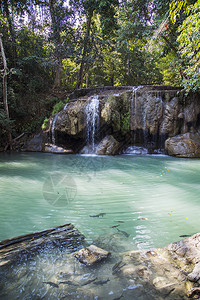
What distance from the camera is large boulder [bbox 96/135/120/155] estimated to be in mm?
11008

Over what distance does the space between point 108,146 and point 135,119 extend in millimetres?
2612

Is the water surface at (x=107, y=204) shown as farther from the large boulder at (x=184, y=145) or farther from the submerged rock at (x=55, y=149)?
the submerged rock at (x=55, y=149)

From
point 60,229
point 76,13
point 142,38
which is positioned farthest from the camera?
point 76,13

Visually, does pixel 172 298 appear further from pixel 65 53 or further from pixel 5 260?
pixel 65 53

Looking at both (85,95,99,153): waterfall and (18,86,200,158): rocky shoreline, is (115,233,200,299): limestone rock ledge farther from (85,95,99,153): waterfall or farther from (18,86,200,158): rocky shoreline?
(85,95,99,153): waterfall

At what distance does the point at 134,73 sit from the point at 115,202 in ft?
63.8

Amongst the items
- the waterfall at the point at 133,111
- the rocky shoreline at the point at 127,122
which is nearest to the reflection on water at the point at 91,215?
the rocky shoreline at the point at 127,122

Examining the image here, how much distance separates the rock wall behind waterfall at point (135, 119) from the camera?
452 inches

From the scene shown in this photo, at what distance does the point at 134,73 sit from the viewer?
67.6 feet

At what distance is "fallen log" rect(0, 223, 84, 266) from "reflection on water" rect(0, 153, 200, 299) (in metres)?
0.12

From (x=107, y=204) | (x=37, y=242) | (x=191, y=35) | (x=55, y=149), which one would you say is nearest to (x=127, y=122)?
(x=55, y=149)

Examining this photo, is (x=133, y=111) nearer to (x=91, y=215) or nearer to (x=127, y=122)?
(x=127, y=122)

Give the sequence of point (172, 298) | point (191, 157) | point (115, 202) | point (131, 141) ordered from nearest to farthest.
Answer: point (172, 298), point (115, 202), point (191, 157), point (131, 141)

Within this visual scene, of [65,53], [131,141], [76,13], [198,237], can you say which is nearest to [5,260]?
[198,237]
